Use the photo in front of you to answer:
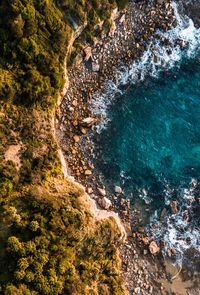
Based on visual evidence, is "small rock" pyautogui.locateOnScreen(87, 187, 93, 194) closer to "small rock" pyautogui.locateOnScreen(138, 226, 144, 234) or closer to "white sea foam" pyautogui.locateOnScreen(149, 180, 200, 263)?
"small rock" pyautogui.locateOnScreen(138, 226, 144, 234)

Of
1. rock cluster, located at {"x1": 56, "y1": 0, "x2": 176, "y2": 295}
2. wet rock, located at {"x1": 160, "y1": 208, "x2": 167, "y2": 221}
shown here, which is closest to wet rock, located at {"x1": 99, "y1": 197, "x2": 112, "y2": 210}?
rock cluster, located at {"x1": 56, "y1": 0, "x2": 176, "y2": 295}

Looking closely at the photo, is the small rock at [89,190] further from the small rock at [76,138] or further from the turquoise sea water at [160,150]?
the small rock at [76,138]

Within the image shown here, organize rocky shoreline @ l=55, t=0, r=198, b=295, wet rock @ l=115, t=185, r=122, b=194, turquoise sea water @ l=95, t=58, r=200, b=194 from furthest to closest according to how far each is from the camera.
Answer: turquoise sea water @ l=95, t=58, r=200, b=194
wet rock @ l=115, t=185, r=122, b=194
rocky shoreline @ l=55, t=0, r=198, b=295

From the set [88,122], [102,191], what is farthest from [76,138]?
[102,191]

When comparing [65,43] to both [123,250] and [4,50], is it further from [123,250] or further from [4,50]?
[123,250]

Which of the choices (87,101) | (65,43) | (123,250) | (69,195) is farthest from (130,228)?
(65,43)

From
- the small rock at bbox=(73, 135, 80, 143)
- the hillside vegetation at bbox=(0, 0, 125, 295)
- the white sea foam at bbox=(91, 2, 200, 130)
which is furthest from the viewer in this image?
the white sea foam at bbox=(91, 2, 200, 130)

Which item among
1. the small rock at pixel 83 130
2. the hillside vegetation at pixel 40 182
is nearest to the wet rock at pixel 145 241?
the hillside vegetation at pixel 40 182
